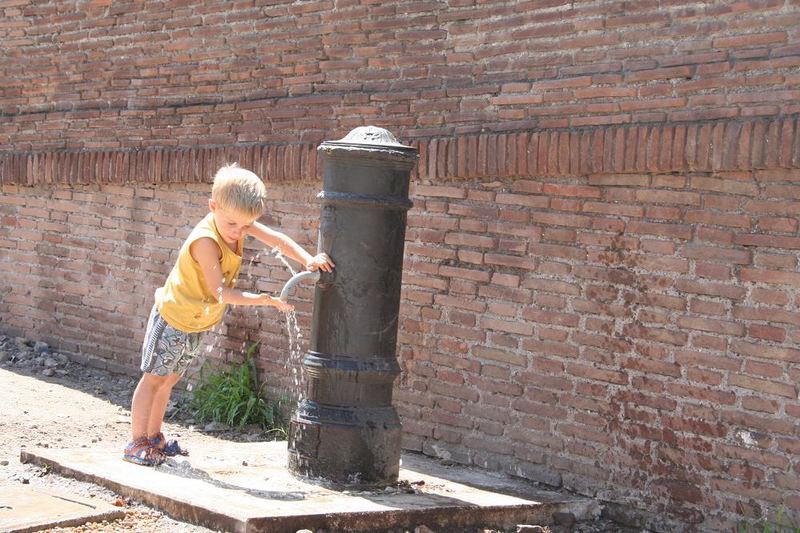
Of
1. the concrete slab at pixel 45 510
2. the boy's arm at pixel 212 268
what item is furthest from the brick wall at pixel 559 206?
the concrete slab at pixel 45 510

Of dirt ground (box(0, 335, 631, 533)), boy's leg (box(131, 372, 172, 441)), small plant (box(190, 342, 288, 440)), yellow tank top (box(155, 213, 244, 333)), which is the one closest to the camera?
dirt ground (box(0, 335, 631, 533))

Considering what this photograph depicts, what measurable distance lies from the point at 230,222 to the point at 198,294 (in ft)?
1.14

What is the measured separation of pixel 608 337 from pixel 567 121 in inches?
40.6

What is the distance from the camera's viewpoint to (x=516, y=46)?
5621mm

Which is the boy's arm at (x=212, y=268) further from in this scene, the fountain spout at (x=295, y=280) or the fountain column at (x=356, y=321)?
the fountain column at (x=356, y=321)

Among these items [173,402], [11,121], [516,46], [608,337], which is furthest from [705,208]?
[11,121]

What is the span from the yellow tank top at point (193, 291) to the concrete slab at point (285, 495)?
0.63m

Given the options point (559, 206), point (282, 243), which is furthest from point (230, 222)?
point (559, 206)

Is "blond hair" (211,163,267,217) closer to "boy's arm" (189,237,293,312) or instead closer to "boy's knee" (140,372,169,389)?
"boy's arm" (189,237,293,312)

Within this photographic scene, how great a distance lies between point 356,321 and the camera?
4.71m

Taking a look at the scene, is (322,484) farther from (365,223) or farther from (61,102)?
(61,102)

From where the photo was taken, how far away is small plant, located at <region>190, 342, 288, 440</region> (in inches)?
270

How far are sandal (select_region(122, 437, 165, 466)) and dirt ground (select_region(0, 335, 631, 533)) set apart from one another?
0.33m

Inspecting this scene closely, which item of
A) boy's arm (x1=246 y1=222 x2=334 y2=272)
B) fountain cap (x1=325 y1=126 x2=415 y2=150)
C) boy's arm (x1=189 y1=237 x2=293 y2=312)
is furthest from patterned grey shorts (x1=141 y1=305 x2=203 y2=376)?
fountain cap (x1=325 y1=126 x2=415 y2=150)
